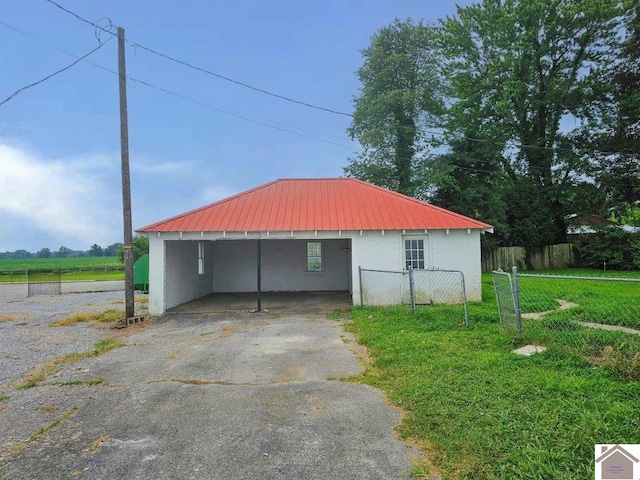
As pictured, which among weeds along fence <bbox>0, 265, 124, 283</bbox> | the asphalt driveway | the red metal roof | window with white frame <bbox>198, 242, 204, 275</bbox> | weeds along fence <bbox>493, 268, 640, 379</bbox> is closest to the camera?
the asphalt driveway

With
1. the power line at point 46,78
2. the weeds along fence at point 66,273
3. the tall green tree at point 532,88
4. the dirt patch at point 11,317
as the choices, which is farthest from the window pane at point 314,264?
the weeds along fence at point 66,273

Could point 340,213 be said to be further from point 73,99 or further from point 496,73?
point 496,73

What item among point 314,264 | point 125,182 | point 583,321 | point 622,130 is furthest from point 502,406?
point 622,130

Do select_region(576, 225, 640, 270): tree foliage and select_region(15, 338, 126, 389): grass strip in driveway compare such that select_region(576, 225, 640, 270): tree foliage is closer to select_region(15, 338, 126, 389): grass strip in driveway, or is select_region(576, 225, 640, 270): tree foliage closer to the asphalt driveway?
the asphalt driveway

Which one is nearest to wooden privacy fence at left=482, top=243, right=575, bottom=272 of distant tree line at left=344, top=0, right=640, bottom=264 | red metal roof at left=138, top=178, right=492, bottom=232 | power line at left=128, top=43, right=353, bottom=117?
distant tree line at left=344, top=0, right=640, bottom=264

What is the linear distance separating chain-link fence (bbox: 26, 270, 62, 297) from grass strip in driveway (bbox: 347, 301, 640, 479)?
20641 millimetres

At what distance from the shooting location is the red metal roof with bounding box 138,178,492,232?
37.4 feet

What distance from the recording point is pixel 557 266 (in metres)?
23.3

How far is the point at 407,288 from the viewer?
1167cm

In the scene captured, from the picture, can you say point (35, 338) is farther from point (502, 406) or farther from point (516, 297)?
point (516, 297)

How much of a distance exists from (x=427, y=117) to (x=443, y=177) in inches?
243

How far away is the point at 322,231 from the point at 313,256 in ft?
16.5

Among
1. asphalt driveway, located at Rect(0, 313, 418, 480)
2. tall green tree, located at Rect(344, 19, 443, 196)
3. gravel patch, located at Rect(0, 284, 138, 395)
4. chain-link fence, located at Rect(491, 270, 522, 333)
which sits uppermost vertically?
tall green tree, located at Rect(344, 19, 443, 196)

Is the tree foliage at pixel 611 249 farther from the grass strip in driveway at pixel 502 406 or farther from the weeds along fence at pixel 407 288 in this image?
the grass strip in driveway at pixel 502 406
